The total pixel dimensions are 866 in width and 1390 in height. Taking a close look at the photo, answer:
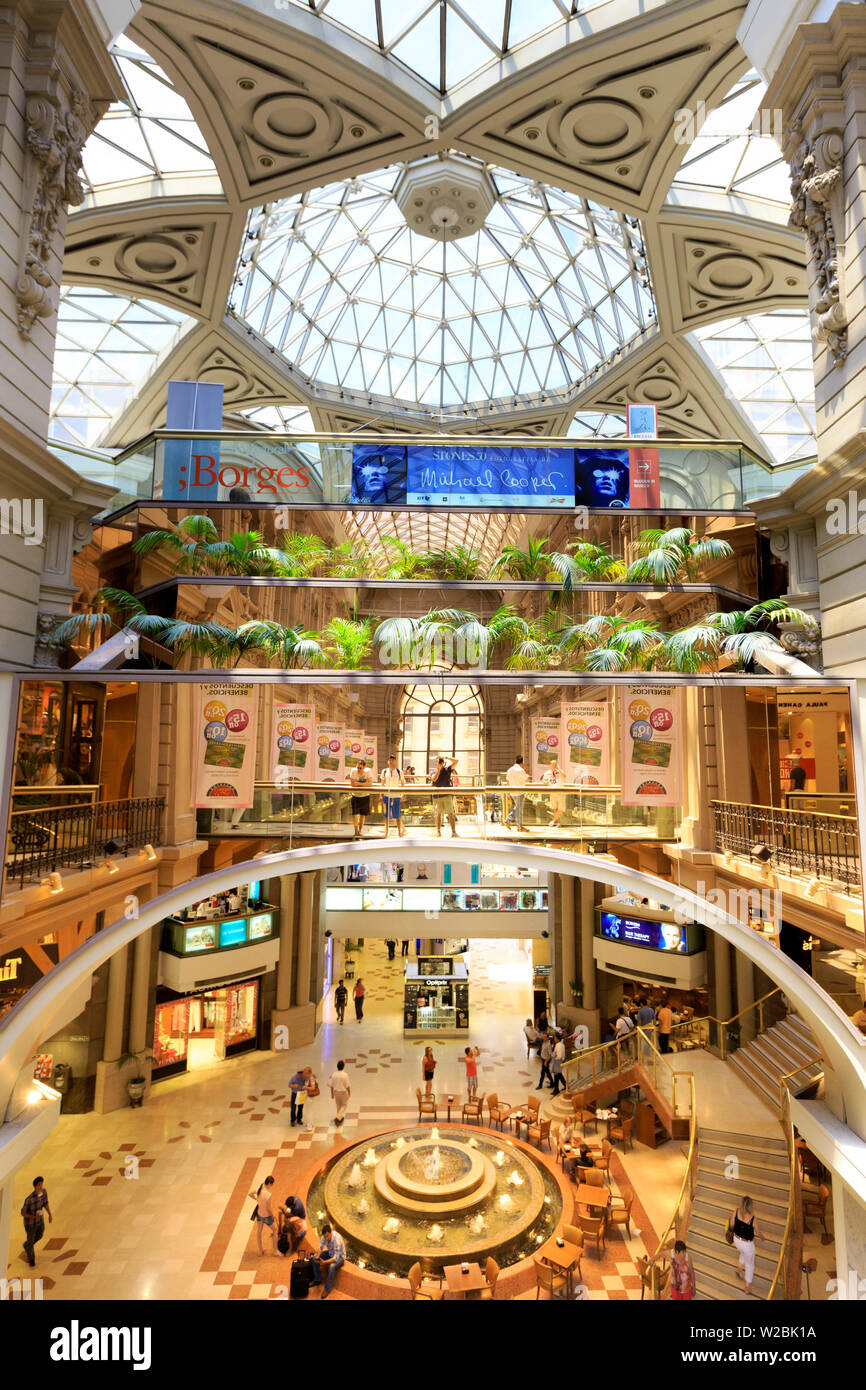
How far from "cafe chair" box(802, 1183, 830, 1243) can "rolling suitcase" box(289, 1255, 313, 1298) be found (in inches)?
336

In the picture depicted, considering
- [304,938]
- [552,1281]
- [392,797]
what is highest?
[392,797]

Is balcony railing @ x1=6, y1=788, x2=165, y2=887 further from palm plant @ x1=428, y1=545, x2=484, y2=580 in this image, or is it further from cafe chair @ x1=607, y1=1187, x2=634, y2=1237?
cafe chair @ x1=607, y1=1187, x2=634, y2=1237

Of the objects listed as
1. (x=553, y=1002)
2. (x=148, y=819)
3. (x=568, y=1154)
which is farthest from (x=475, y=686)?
(x=553, y=1002)

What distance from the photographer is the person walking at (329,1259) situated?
37.5 feet

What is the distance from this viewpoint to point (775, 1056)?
16203 mm

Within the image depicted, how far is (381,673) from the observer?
9055 millimetres

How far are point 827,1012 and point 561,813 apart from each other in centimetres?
392

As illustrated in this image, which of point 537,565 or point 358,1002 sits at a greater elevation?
point 537,565

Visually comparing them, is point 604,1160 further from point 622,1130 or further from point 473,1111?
point 473,1111

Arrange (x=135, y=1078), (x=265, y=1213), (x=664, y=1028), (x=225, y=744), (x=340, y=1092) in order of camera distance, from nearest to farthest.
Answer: (x=225, y=744) → (x=265, y=1213) → (x=340, y=1092) → (x=135, y=1078) → (x=664, y=1028)

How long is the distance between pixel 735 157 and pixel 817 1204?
20756mm

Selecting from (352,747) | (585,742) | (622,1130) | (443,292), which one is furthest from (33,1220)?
(443,292)

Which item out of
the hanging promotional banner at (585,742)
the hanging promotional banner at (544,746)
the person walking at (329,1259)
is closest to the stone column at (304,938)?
the person walking at (329,1259)

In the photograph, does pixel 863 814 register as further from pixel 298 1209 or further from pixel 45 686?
pixel 298 1209
